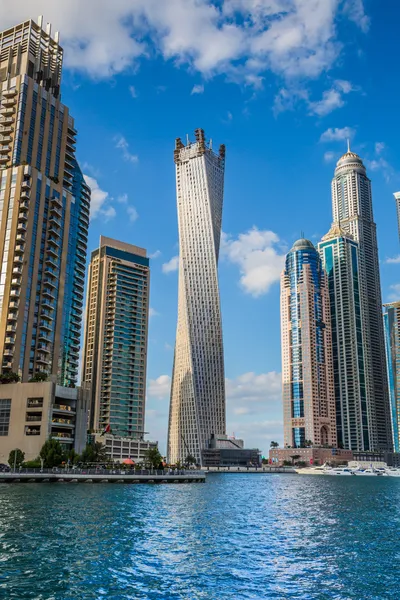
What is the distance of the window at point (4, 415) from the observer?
138500mm

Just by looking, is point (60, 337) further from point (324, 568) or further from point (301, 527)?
point (324, 568)

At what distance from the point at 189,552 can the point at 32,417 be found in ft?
323

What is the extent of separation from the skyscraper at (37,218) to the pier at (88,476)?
1323 inches

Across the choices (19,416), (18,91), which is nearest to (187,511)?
(19,416)

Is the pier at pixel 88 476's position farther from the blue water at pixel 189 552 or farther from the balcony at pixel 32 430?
the blue water at pixel 189 552

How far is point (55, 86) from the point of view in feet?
600

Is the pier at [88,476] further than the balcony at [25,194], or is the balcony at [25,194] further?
the balcony at [25,194]

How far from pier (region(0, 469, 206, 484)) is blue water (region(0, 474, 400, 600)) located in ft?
133

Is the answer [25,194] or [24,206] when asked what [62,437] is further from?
[25,194]

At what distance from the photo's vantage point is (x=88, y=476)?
409 ft

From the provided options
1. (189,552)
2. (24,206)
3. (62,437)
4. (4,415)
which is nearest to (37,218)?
(24,206)

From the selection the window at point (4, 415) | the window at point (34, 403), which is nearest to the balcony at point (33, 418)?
the window at point (34, 403)

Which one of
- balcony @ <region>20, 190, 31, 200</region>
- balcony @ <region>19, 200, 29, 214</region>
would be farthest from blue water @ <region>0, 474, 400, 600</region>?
balcony @ <region>20, 190, 31, 200</region>

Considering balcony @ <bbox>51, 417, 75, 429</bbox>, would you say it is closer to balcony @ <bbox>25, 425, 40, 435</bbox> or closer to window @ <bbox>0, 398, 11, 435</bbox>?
balcony @ <bbox>25, 425, 40, 435</bbox>
